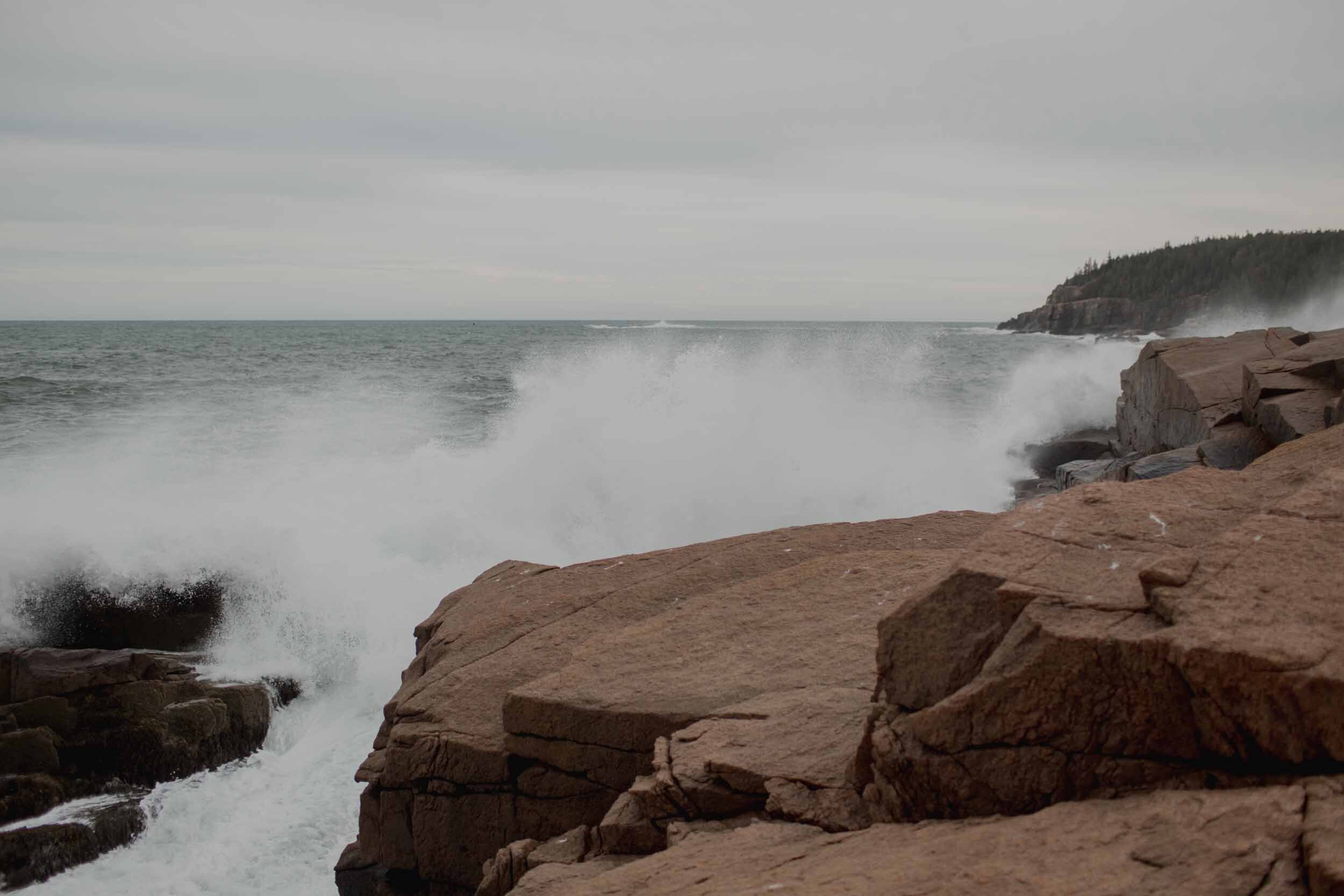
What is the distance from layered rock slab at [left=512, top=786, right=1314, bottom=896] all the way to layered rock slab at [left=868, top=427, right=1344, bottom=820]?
11 cm

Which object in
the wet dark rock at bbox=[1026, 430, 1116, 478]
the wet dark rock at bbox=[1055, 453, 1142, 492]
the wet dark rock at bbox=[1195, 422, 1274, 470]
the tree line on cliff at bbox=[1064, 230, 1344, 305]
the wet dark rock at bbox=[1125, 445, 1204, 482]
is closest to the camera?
the wet dark rock at bbox=[1195, 422, 1274, 470]

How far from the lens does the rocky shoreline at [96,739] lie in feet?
21.6

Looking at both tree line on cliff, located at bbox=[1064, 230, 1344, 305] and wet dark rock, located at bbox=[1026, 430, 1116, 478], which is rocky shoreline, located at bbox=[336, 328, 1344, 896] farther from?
tree line on cliff, located at bbox=[1064, 230, 1344, 305]

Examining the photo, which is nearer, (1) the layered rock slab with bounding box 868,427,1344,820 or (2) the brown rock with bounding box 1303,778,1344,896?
(2) the brown rock with bounding box 1303,778,1344,896

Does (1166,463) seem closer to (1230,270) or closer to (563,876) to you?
(563,876)

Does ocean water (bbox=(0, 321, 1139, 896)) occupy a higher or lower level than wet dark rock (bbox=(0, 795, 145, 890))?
higher

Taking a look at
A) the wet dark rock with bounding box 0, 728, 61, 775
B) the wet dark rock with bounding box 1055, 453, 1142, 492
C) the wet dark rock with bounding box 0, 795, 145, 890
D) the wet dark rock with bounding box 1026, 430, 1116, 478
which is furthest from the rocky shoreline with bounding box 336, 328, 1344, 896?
the wet dark rock with bounding box 1026, 430, 1116, 478

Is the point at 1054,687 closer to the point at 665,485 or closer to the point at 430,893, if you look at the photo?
the point at 430,893

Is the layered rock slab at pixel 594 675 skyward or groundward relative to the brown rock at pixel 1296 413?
groundward

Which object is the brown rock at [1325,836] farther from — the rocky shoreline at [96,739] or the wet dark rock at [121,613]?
the wet dark rock at [121,613]

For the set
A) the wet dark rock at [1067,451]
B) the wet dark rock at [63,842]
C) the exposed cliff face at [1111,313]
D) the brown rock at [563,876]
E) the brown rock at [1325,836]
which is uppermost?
the exposed cliff face at [1111,313]

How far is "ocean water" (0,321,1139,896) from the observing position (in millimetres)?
7223

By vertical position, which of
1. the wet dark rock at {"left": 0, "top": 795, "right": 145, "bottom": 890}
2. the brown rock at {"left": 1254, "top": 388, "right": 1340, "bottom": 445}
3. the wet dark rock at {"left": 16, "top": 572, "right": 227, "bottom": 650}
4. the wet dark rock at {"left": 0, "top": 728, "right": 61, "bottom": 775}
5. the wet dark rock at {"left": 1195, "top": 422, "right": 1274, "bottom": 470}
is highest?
the brown rock at {"left": 1254, "top": 388, "right": 1340, "bottom": 445}

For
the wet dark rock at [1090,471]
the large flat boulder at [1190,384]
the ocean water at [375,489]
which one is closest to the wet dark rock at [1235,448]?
the large flat boulder at [1190,384]
